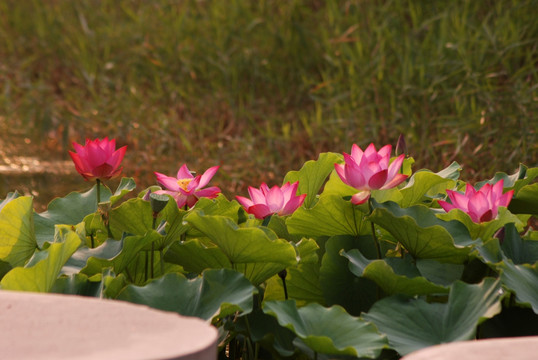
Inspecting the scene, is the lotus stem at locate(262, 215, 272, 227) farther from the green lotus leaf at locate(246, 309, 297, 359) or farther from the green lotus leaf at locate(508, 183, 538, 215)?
the green lotus leaf at locate(508, 183, 538, 215)

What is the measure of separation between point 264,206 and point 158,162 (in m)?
2.29

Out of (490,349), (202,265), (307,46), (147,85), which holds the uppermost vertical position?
(490,349)

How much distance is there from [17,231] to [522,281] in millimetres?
704

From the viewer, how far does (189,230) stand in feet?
3.95

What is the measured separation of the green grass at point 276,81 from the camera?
317cm

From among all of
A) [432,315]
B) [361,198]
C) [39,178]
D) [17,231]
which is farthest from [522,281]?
[39,178]

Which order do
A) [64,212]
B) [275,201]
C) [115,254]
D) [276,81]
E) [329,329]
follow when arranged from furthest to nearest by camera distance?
[276,81]
[64,212]
[275,201]
[115,254]
[329,329]

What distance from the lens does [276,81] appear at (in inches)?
156

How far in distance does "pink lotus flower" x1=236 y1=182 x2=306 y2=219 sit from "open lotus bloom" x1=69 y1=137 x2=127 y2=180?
0.69 feet

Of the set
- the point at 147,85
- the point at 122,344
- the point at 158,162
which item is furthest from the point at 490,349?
the point at 147,85

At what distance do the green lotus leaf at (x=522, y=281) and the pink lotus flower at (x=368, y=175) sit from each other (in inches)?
7.8

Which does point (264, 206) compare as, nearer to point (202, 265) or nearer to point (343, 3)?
point (202, 265)

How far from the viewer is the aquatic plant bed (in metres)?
0.99

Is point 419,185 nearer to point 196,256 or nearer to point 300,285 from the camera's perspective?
point 300,285
